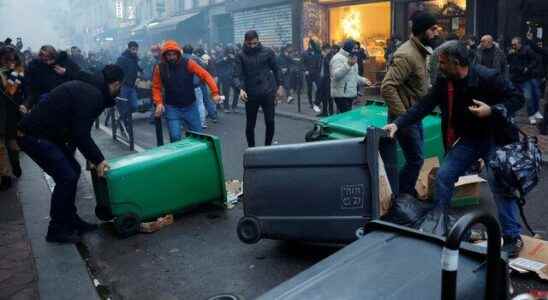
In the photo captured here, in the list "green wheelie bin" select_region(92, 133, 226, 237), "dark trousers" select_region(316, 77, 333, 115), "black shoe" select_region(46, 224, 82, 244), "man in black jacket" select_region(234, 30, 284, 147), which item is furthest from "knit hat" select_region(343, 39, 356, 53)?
"black shoe" select_region(46, 224, 82, 244)

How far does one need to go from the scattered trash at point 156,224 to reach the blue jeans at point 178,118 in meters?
1.79

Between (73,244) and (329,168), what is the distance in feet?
8.80

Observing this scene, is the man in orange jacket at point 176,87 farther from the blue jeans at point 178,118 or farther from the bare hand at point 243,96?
the bare hand at point 243,96

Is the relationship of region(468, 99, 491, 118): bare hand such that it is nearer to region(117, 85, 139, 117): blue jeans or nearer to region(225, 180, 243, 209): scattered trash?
region(225, 180, 243, 209): scattered trash

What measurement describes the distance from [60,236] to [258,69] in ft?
12.7

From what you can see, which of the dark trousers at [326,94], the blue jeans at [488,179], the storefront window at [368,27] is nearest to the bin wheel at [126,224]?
the blue jeans at [488,179]

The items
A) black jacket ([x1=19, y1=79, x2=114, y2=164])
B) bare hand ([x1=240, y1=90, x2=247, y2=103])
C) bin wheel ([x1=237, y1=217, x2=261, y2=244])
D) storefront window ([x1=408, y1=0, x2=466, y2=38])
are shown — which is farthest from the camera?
storefront window ([x1=408, y1=0, x2=466, y2=38])

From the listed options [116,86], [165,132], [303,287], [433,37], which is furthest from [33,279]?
[165,132]

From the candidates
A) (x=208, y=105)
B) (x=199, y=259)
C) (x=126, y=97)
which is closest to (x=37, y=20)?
(x=208, y=105)

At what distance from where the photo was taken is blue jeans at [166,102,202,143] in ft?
23.8

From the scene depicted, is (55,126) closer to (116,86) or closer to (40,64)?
(116,86)

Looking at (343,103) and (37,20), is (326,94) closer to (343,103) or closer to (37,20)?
(343,103)

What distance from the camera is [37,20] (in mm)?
82250

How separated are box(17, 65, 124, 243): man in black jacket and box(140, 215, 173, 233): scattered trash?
638 millimetres
